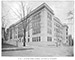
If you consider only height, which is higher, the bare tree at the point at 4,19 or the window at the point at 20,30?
the bare tree at the point at 4,19

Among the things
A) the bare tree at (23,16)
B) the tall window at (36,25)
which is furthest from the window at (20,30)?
the tall window at (36,25)

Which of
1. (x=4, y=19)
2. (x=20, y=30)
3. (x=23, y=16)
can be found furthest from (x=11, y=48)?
(x=23, y=16)

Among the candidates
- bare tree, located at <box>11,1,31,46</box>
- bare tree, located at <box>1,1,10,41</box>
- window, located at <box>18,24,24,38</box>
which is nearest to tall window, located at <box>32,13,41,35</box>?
bare tree, located at <box>11,1,31,46</box>

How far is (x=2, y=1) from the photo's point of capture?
107 inches

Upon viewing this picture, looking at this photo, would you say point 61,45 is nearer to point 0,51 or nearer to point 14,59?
point 14,59

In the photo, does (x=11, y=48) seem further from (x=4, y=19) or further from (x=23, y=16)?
(x=23, y=16)

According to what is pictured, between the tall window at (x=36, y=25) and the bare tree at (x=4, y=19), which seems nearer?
the tall window at (x=36, y=25)

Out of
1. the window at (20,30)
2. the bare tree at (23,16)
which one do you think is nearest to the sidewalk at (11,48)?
the bare tree at (23,16)

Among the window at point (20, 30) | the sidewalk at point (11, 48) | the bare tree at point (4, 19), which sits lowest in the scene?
the sidewalk at point (11, 48)

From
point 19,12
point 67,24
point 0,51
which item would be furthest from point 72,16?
point 0,51

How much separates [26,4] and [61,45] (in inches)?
51.6

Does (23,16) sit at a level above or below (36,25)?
above

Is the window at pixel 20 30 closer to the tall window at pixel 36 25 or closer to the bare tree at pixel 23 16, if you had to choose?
the bare tree at pixel 23 16

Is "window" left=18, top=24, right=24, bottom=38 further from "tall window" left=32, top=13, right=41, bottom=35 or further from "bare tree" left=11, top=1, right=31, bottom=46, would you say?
"tall window" left=32, top=13, right=41, bottom=35
